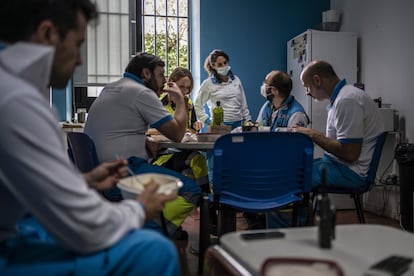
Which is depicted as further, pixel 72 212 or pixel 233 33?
pixel 233 33

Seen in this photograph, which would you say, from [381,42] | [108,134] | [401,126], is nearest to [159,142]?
[108,134]

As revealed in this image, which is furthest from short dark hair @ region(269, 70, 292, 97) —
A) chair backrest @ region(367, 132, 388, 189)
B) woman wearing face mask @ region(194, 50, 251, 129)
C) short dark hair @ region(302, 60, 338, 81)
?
woman wearing face mask @ region(194, 50, 251, 129)

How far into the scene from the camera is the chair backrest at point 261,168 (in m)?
2.15

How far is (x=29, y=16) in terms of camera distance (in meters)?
1.01

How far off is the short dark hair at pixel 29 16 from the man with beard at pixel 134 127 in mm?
1361

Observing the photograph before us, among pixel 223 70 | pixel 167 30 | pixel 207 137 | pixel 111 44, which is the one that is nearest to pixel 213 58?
pixel 223 70

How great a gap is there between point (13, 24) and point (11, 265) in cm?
51

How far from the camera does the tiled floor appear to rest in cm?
270

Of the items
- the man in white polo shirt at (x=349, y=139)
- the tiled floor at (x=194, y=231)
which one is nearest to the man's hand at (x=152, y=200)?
the tiled floor at (x=194, y=231)

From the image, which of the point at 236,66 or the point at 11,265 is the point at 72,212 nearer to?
the point at 11,265

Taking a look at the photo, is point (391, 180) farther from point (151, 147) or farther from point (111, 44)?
point (111, 44)

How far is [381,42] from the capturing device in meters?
4.66

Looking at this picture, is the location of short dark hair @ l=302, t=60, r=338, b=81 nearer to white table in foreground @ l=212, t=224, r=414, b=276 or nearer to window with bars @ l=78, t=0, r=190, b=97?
white table in foreground @ l=212, t=224, r=414, b=276

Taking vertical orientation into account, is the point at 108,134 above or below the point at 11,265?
above
